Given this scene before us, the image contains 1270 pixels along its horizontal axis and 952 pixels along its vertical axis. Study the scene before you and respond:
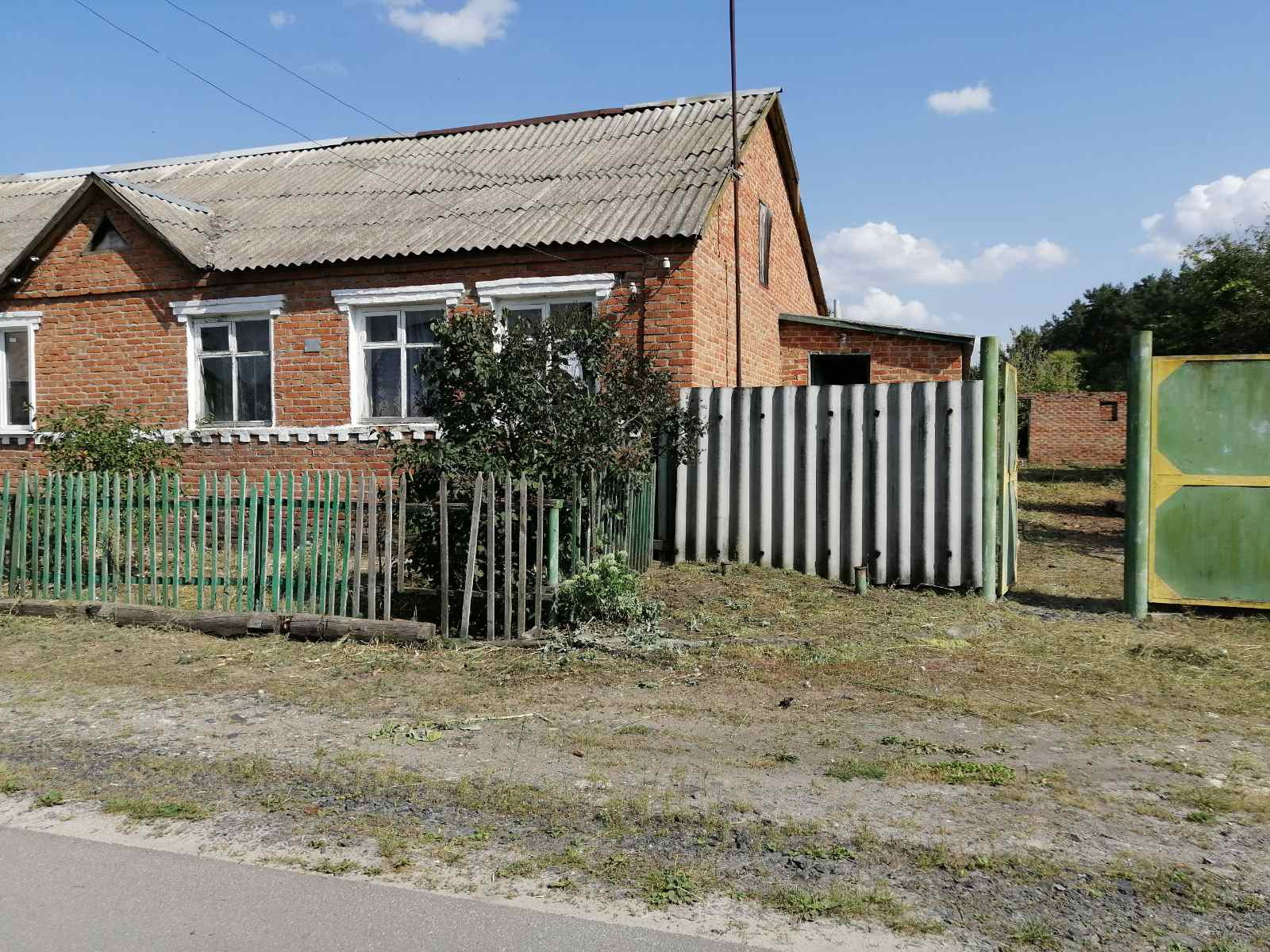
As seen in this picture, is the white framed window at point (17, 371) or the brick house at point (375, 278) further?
the white framed window at point (17, 371)

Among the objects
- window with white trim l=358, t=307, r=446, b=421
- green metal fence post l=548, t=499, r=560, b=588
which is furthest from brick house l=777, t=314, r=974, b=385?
green metal fence post l=548, t=499, r=560, b=588

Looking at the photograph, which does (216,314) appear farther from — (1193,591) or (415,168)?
(1193,591)

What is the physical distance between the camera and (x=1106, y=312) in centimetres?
6806

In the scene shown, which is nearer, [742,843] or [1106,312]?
[742,843]

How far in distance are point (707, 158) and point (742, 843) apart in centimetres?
1128

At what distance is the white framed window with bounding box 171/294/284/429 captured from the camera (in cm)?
1400

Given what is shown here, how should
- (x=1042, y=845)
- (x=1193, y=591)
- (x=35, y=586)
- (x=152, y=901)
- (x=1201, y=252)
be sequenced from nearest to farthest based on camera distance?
(x=152, y=901), (x=1042, y=845), (x=1193, y=591), (x=35, y=586), (x=1201, y=252)

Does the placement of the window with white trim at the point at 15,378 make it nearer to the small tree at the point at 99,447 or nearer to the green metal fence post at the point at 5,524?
the small tree at the point at 99,447

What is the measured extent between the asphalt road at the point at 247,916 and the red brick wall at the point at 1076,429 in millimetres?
31069

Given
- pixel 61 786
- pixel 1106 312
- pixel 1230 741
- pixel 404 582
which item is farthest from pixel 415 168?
pixel 1106 312

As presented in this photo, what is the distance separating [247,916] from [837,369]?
48.8 ft

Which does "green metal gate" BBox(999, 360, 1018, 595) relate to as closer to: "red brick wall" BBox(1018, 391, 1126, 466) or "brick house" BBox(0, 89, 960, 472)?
"brick house" BBox(0, 89, 960, 472)

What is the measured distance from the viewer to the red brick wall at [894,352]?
50.3 feet

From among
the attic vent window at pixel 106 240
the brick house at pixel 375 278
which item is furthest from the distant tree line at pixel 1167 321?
the attic vent window at pixel 106 240
